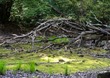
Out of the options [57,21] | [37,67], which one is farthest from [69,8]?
[37,67]

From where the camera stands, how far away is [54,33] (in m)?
13.9

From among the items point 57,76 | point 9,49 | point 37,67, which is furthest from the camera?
point 9,49

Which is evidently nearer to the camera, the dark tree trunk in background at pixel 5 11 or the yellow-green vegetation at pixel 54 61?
the yellow-green vegetation at pixel 54 61

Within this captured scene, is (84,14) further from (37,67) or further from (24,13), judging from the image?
(37,67)

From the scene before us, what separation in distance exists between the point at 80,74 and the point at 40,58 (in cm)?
161

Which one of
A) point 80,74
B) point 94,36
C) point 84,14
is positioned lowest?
point 80,74

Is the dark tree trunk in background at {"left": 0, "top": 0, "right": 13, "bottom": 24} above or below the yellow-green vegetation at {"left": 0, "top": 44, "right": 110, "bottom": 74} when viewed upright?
above

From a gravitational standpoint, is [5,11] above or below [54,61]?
above

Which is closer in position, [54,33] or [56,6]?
[54,33]

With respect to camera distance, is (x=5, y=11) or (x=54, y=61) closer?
(x=54, y=61)

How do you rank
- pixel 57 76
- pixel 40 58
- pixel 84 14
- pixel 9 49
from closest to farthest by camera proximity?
pixel 57 76 < pixel 40 58 < pixel 9 49 < pixel 84 14

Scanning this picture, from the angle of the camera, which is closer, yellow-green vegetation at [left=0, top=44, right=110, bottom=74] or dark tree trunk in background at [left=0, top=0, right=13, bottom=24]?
yellow-green vegetation at [left=0, top=44, right=110, bottom=74]

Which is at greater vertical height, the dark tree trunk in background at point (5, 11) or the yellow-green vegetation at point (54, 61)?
the dark tree trunk in background at point (5, 11)

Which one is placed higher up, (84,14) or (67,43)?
(84,14)
